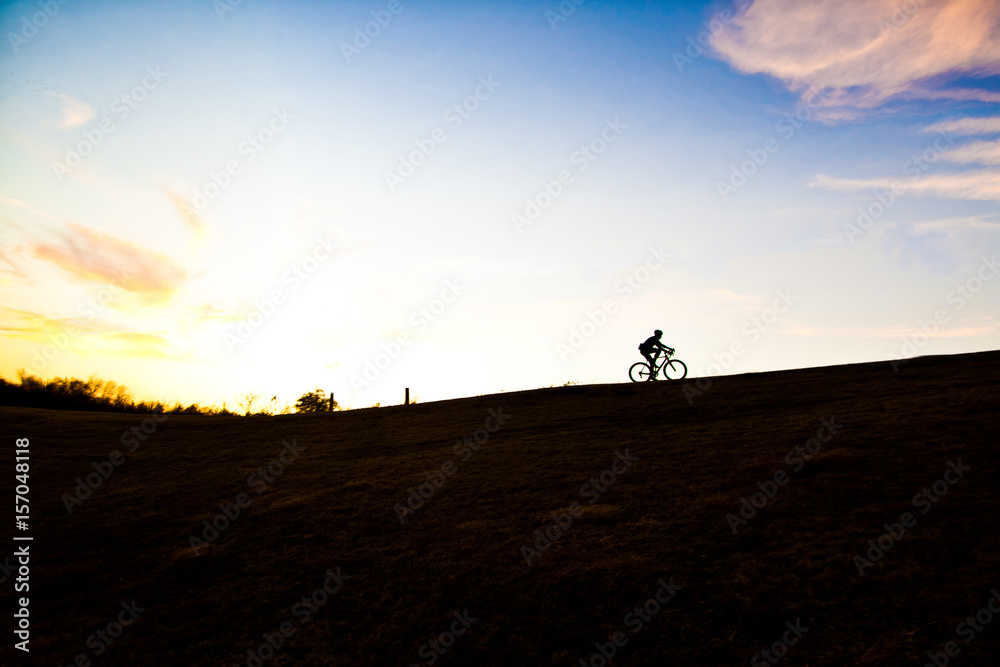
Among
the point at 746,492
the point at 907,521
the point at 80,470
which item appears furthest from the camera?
the point at 80,470

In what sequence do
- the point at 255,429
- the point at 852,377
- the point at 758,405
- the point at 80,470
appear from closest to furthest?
the point at 80,470 < the point at 758,405 < the point at 852,377 < the point at 255,429

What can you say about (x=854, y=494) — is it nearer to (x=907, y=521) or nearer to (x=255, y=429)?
(x=907, y=521)

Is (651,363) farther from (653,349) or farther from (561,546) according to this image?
(561,546)

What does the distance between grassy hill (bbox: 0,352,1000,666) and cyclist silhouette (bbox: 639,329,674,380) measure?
311 inches

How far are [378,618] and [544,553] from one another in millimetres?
2033

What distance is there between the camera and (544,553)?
23.0 feet

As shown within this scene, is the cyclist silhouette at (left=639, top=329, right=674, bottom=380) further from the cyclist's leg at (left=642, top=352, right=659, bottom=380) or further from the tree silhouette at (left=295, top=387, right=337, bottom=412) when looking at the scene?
the tree silhouette at (left=295, top=387, right=337, bottom=412)

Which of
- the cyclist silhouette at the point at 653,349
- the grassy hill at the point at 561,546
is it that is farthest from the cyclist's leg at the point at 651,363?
the grassy hill at the point at 561,546

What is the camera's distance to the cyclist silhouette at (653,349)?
70.1 ft

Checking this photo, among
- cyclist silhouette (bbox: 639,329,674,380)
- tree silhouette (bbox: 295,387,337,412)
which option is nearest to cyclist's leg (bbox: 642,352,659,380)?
cyclist silhouette (bbox: 639,329,674,380)

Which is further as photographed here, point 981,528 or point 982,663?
point 981,528

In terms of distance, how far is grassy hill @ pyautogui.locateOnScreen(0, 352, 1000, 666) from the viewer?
5316 mm

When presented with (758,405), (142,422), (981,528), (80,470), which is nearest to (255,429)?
(142,422)

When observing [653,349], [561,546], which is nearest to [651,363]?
[653,349]
